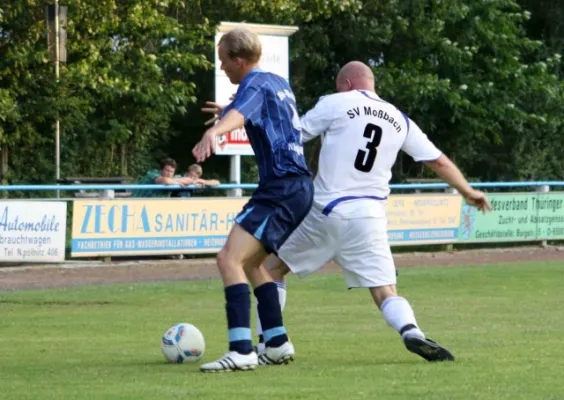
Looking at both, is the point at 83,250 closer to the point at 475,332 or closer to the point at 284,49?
the point at 284,49

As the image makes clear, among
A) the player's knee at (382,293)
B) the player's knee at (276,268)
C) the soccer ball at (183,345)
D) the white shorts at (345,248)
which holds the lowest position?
the soccer ball at (183,345)

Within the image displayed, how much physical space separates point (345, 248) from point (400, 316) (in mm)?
583

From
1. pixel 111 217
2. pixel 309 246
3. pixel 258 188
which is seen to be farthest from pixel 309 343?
pixel 111 217

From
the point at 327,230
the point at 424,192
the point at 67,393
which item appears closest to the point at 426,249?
the point at 424,192

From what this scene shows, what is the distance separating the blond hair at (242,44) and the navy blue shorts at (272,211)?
0.77 m

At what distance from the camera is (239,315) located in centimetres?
820

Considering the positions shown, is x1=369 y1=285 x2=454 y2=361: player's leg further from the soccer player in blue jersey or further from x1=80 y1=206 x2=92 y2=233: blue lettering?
x1=80 y1=206 x2=92 y2=233: blue lettering

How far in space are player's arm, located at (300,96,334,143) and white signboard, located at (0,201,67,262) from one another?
10.9 m

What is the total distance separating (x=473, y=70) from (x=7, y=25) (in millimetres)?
12613

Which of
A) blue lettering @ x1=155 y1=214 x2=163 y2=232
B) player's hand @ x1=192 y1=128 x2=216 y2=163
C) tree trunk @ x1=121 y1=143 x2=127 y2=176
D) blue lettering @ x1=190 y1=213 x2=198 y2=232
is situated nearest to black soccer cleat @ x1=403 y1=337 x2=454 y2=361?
player's hand @ x1=192 y1=128 x2=216 y2=163

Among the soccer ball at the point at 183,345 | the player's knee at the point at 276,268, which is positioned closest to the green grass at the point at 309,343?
the soccer ball at the point at 183,345

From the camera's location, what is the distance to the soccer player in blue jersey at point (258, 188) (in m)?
8.16

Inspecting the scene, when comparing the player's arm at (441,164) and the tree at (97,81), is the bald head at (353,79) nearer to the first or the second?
the player's arm at (441,164)

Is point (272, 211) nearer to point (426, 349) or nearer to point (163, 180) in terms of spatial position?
point (426, 349)
